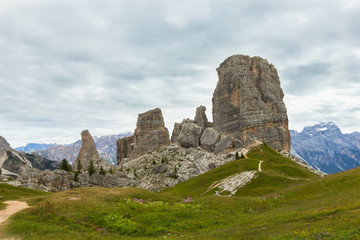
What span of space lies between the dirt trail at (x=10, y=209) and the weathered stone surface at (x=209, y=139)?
13016 cm

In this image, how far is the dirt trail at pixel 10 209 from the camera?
28388 millimetres

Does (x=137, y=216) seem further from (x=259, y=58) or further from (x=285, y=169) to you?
(x=259, y=58)

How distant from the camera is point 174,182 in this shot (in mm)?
115375

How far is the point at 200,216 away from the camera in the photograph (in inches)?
1254

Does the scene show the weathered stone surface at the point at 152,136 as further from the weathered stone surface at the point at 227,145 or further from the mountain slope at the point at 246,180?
the mountain slope at the point at 246,180

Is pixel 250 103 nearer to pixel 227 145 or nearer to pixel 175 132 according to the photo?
pixel 227 145

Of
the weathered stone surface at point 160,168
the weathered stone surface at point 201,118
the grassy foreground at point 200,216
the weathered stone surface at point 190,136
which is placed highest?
the weathered stone surface at point 201,118

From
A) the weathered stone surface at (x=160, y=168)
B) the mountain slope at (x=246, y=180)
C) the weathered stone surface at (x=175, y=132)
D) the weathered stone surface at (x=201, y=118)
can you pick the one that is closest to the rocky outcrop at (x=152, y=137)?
the weathered stone surface at (x=175, y=132)

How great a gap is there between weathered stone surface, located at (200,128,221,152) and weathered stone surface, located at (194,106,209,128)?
2324 cm

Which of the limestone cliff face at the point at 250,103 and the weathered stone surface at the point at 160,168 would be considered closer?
the weathered stone surface at the point at 160,168

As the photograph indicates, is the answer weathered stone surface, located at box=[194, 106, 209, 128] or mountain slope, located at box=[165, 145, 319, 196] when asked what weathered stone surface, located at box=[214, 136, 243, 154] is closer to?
weathered stone surface, located at box=[194, 106, 209, 128]

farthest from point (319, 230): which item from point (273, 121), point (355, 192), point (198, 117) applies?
point (198, 117)

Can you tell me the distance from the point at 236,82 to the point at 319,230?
156918 mm

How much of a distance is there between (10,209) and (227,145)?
419 feet
